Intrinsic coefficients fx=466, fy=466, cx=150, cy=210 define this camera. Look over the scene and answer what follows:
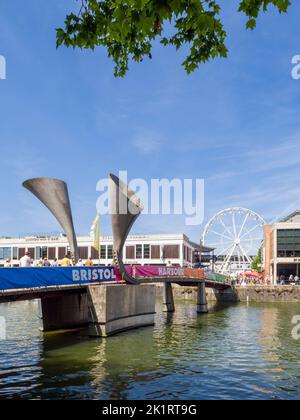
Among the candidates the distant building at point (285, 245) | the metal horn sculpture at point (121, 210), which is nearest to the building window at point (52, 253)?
the distant building at point (285, 245)

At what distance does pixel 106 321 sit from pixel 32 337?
4.42m

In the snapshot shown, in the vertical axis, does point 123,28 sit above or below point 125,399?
above

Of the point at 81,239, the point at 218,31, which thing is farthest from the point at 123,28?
the point at 81,239

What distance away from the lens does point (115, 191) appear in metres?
28.7

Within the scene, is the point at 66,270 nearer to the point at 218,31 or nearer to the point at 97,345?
the point at 97,345

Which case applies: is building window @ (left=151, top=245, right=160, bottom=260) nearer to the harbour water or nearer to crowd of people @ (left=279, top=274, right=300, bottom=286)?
crowd of people @ (left=279, top=274, right=300, bottom=286)

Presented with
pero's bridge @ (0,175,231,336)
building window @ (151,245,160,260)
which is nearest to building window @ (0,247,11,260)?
building window @ (151,245,160,260)

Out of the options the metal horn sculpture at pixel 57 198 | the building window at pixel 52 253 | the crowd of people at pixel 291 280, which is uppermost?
the metal horn sculpture at pixel 57 198

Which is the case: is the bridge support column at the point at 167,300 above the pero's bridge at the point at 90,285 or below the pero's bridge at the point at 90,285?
below

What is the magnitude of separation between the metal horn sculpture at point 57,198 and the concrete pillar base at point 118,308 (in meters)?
5.24

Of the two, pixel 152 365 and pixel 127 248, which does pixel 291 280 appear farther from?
pixel 152 365

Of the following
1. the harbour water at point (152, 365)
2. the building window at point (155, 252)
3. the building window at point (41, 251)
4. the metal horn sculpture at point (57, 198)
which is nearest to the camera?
the harbour water at point (152, 365)

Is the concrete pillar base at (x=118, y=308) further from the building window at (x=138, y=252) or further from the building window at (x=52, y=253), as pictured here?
the building window at (x=52, y=253)

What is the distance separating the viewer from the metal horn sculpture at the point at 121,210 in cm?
2880
